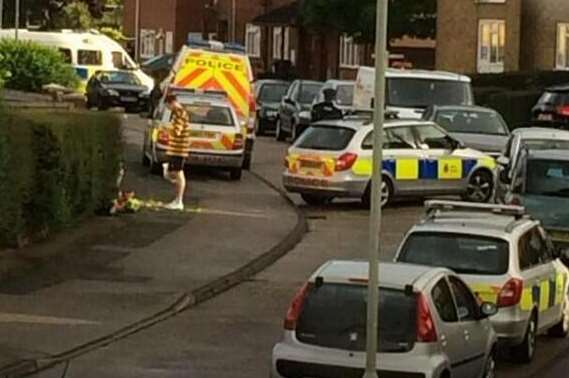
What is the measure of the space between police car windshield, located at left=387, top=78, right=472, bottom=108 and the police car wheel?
6.26 m

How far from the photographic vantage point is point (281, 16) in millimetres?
78125

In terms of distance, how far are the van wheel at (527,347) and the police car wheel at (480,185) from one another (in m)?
15.3

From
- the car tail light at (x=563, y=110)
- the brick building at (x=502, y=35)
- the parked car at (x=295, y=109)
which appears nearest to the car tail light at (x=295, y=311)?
the car tail light at (x=563, y=110)

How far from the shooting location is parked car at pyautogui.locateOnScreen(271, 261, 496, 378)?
1238 cm

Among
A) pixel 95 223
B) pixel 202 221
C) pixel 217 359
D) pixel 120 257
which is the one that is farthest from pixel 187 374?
pixel 202 221

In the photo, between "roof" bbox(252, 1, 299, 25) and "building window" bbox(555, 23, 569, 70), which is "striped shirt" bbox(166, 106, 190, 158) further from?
"roof" bbox(252, 1, 299, 25)

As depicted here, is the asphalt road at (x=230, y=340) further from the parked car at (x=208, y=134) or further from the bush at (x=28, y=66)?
the bush at (x=28, y=66)

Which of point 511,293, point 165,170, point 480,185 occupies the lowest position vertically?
point 480,185

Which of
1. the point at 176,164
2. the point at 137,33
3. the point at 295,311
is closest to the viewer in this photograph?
the point at 295,311

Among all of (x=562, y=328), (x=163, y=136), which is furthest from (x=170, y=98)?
(x=562, y=328)

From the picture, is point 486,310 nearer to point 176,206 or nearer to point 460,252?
point 460,252

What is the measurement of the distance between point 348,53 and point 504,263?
5896cm

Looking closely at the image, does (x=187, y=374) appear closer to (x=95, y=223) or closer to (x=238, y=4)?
(x=95, y=223)

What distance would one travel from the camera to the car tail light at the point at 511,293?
16.1 metres
